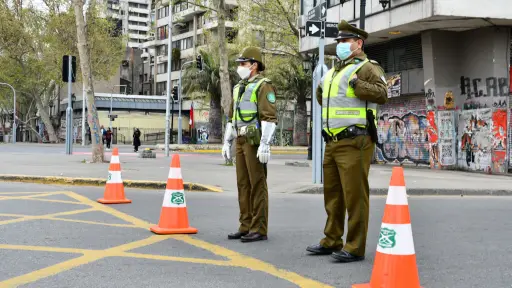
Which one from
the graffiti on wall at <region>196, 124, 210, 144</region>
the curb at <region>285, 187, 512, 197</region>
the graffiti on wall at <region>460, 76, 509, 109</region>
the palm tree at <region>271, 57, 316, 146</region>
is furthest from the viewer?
the graffiti on wall at <region>196, 124, 210, 144</region>

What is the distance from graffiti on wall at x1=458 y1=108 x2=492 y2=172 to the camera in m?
19.8

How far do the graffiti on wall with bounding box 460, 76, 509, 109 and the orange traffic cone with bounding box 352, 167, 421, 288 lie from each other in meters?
16.4

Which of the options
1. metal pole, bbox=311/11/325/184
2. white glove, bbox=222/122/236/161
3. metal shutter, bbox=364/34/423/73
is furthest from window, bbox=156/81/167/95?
white glove, bbox=222/122/236/161

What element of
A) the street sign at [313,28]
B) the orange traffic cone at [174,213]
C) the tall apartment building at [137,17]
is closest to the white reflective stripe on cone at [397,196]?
the orange traffic cone at [174,213]

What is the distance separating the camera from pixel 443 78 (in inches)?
832

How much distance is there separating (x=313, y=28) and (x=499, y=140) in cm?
921

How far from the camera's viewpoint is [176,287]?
465cm

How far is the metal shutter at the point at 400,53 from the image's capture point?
22141 mm

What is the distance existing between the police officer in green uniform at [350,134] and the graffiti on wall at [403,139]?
17.2 meters

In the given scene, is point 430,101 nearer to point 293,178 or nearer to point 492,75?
point 492,75

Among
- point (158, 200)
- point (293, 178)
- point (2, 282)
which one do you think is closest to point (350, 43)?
point (2, 282)

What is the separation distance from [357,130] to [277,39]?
29142 millimetres

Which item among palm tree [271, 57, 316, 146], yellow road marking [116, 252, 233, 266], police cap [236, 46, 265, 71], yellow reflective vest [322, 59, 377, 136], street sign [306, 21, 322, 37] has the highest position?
palm tree [271, 57, 316, 146]

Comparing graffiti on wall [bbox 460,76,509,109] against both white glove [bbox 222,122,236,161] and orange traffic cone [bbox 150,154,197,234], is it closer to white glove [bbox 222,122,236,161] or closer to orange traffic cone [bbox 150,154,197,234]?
white glove [bbox 222,122,236,161]
